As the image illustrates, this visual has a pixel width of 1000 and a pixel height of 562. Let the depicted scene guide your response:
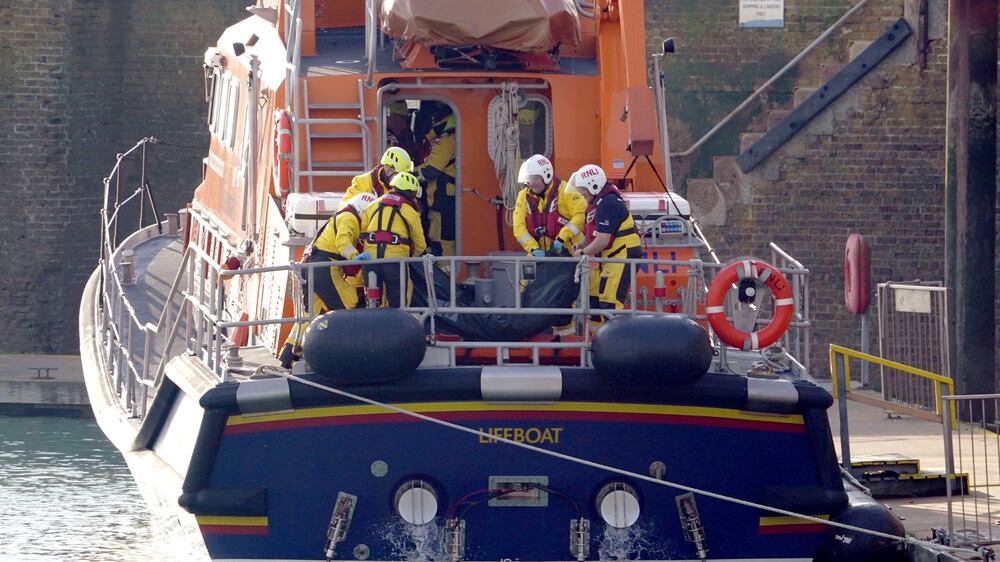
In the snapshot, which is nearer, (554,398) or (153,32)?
(554,398)

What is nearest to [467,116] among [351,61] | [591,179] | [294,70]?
[351,61]

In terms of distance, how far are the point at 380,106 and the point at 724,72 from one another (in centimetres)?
1193

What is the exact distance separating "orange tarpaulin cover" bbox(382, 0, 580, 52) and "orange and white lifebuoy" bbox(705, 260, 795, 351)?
2578mm

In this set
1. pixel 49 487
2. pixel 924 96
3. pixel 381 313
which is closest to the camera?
pixel 381 313

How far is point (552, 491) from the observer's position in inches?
312

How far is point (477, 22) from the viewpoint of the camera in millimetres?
9797

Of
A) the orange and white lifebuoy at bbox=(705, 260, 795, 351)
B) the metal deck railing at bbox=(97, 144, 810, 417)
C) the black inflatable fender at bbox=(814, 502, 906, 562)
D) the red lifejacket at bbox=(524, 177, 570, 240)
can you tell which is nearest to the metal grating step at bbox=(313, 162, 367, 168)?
the metal deck railing at bbox=(97, 144, 810, 417)

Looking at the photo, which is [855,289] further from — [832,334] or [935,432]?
[832,334]

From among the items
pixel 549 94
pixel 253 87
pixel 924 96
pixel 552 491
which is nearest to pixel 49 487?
pixel 253 87

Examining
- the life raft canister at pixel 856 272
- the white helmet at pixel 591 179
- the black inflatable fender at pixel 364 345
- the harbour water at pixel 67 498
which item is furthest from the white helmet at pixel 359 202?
the life raft canister at pixel 856 272

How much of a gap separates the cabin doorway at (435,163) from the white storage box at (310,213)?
1.62m

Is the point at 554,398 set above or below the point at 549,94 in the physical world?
below

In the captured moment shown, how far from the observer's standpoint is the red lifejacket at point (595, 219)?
8734 millimetres

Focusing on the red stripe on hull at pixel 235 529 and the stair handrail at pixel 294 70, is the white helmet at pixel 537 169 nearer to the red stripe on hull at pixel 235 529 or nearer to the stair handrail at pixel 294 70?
the stair handrail at pixel 294 70
